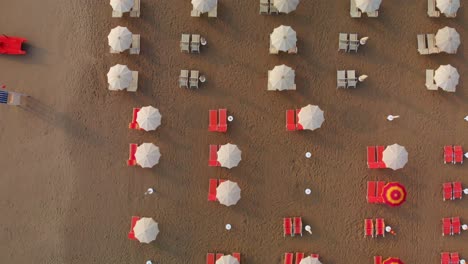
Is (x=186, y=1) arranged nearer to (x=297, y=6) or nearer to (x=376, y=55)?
(x=297, y=6)

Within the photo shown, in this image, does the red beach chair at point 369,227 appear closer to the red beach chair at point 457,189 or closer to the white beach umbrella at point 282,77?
the red beach chair at point 457,189

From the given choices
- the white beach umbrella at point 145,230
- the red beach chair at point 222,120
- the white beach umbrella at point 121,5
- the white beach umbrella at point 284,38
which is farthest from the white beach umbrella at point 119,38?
the white beach umbrella at point 145,230

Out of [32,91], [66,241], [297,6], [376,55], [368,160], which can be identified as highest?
[297,6]

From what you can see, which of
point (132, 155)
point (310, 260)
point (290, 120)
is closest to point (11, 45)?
point (132, 155)

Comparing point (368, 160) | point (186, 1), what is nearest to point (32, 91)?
point (186, 1)

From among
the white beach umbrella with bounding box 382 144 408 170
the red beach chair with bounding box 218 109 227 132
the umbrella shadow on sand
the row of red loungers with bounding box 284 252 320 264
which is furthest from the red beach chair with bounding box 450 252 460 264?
the umbrella shadow on sand

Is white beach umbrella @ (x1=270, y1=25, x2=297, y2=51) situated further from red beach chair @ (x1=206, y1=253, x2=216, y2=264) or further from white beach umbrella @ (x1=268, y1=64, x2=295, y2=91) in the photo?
red beach chair @ (x1=206, y1=253, x2=216, y2=264)
